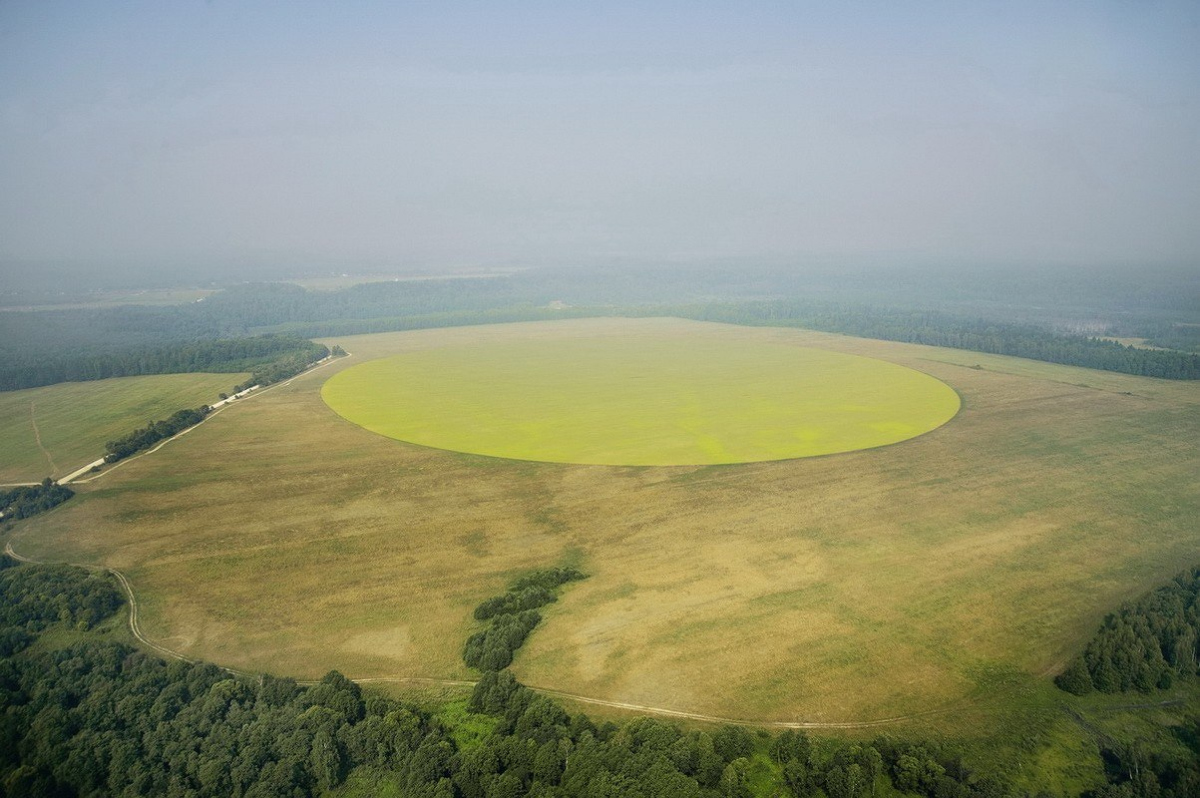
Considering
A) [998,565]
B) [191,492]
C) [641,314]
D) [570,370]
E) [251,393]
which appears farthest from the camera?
[641,314]

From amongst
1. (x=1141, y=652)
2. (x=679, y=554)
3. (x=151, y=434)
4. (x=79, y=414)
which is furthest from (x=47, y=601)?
(x=1141, y=652)

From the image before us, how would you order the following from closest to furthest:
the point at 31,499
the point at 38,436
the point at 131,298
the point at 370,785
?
1. the point at 370,785
2. the point at 31,499
3. the point at 38,436
4. the point at 131,298

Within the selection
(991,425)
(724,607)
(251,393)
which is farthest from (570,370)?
(724,607)

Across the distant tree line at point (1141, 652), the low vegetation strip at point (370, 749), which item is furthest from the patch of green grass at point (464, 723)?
the distant tree line at point (1141, 652)

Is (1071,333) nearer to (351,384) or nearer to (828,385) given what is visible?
(828,385)

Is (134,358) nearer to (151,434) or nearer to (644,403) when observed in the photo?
(151,434)

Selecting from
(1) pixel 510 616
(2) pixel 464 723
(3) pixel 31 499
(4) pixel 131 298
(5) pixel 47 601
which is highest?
(4) pixel 131 298
